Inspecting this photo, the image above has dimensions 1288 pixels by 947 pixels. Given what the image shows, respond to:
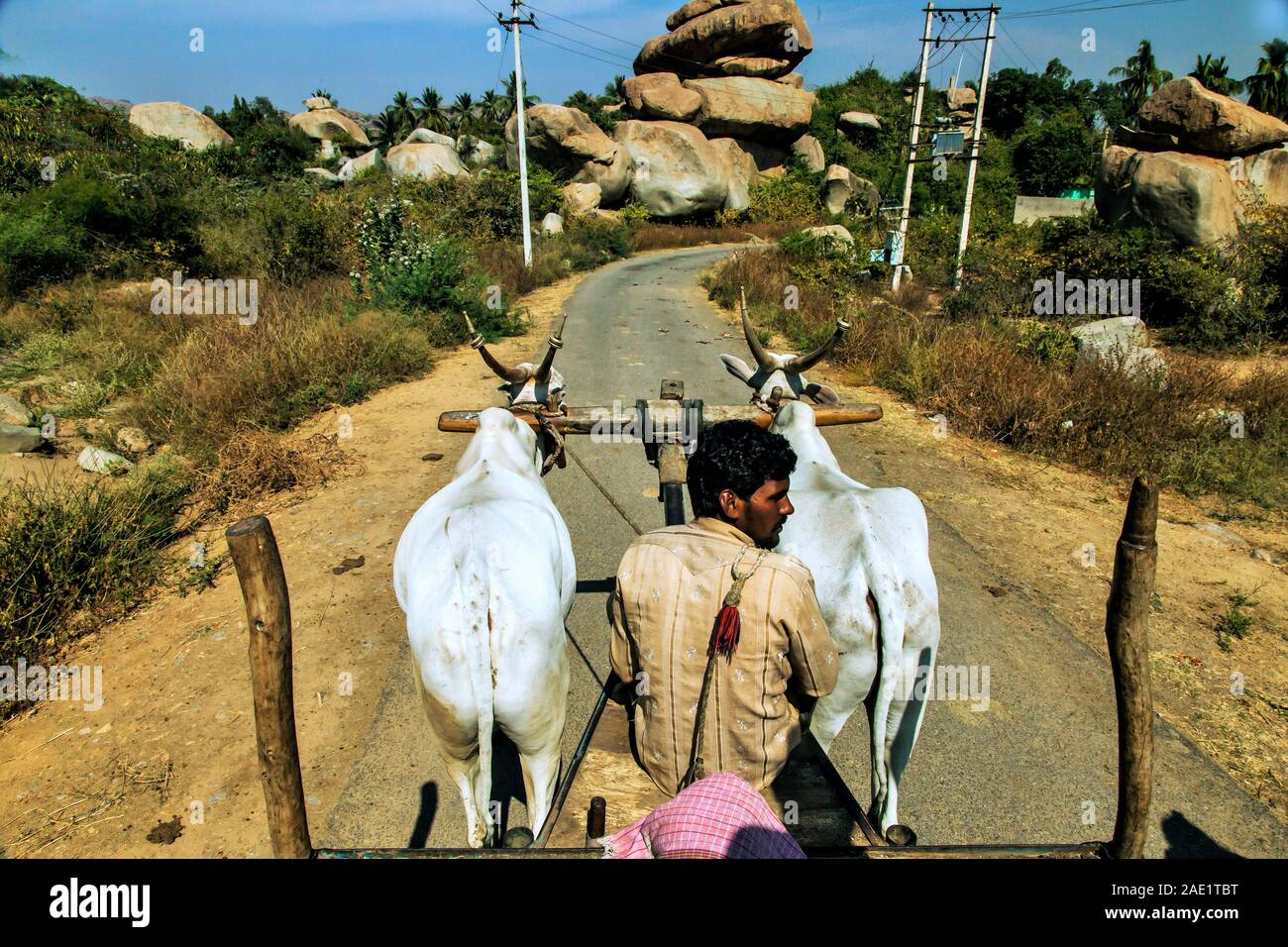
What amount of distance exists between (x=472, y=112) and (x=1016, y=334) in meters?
48.7

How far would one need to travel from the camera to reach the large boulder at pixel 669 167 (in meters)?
29.0

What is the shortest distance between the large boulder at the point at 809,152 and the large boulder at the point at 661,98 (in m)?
6.34

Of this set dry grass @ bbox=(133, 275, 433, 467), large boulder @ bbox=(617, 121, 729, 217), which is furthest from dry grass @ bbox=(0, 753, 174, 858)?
large boulder @ bbox=(617, 121, 729, 217)

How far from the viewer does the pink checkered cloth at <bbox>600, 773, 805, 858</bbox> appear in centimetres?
159

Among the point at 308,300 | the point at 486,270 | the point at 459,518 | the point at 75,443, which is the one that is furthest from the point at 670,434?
the point at 486,270

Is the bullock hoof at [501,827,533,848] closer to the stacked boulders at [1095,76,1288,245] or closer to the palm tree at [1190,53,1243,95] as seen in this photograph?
the stacked boulders at [1095,76,1288,245]

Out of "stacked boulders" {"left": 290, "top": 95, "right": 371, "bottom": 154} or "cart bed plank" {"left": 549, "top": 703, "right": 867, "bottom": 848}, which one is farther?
"stacked boulders" {"left": 290, "top": 95, "right": 371, "bottom": 154}

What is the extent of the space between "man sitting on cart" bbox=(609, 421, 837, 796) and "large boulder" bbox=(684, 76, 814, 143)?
33676mm

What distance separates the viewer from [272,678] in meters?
1.73

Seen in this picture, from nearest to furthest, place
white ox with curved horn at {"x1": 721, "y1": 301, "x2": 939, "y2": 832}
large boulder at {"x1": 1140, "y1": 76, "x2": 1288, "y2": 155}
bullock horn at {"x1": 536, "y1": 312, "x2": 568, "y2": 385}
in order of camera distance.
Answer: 1. white ox with curved horn at {"x1": 721, "y1": 301, "x2": 939, "y2": 832}
2. bullock horn at {"x1": 536, "y1": 312, "x2": 568, "y2": 385}
3. large boulder at {"x1": 1140, "y1": 76, "x2": 1288, "y2": 155}

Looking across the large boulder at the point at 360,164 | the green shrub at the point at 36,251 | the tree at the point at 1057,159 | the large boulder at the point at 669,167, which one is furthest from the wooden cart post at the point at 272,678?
the tree at the point at 1057,159

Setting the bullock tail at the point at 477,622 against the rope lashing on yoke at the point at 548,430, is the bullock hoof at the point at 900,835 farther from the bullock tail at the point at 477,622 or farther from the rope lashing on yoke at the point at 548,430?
the rope lashing on yoke at the point at 548,430

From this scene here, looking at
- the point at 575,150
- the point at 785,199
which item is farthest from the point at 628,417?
the point at 785,199

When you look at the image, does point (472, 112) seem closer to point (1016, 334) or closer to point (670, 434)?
point (1016, 334)
